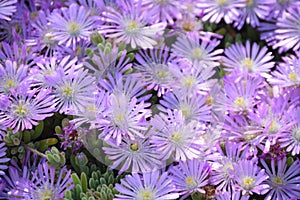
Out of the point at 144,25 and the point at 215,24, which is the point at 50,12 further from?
the point at 215,24

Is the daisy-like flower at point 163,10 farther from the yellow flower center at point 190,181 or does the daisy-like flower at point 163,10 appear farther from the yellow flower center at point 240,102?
the yellow flower center at point 190,181

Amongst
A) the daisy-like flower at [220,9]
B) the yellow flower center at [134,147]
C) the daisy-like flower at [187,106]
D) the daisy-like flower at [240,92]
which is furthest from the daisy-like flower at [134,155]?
the daisy-like flower at [220,9]

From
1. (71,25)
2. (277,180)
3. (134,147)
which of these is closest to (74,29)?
(71,25)

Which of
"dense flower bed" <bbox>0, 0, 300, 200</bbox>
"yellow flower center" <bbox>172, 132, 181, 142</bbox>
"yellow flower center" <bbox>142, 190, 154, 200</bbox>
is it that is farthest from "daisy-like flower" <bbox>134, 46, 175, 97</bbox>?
"yellow flower center" <bbox>142, 190, 154, 200</bbox>

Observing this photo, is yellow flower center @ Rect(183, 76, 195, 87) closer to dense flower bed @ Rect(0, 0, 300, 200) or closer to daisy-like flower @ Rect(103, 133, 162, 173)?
dense flower bed @ Rect(0, 0, 300, 200)

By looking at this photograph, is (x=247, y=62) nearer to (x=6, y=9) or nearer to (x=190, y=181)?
(x=190, y=181)

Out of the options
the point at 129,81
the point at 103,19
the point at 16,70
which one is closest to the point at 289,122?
the point at 129,81
